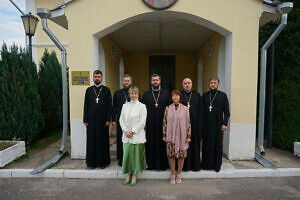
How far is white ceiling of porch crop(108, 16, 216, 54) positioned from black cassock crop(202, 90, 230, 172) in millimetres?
2498

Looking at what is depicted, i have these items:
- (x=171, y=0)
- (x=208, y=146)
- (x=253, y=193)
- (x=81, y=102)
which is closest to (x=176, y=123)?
(x=208, y=146)

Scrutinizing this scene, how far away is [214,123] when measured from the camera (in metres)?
3.98

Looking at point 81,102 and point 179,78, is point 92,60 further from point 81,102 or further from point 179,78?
point 179,78

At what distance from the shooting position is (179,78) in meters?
10.9

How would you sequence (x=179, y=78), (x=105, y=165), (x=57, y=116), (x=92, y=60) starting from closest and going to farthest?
(x=105, y=165)
(x=92, y=60)
(x=57, y=116)
(x=179, y=78)

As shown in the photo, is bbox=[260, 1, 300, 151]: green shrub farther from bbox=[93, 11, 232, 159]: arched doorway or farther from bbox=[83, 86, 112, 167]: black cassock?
bbox=[83, 86, 112, 167]: black cassock

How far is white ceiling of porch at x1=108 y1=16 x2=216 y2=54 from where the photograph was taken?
547 cm

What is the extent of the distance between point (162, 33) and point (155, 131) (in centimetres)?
384

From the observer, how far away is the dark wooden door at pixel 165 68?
10.9 metres

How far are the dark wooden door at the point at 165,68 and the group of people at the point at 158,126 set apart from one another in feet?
23.0

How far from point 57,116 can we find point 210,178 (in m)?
5.91

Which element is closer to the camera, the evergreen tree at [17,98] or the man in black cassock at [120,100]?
the man in black cassock at [120,100]

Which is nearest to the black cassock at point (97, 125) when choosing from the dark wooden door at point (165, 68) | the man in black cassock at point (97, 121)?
the man in black cassock at point (97, 121)

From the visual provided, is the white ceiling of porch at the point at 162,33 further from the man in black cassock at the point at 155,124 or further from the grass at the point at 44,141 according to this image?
the grass at the point at 44,141
